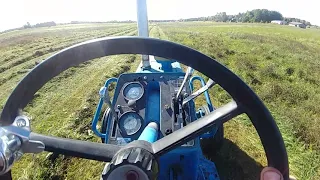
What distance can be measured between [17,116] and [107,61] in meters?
10.6

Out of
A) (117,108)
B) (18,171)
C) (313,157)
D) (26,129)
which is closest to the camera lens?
(26,129)

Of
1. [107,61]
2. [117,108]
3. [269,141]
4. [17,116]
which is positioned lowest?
[107,61]

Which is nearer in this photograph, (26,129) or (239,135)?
(26,129)

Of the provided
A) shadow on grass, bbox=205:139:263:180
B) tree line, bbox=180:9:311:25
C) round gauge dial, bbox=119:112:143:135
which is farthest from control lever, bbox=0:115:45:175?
tree line, bbox=180:9:311:25

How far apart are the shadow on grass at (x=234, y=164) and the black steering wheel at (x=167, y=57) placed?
8.45 ft

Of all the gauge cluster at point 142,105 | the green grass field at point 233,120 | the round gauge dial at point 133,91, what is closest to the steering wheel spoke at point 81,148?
the gauge cluster at point 142,105

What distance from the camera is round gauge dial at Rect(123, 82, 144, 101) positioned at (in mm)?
2635

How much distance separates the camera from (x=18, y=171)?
3734 millimetres

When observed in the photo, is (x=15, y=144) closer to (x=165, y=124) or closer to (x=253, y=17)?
(x=165, y=124)

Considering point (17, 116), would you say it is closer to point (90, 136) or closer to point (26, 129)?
point (26, 129)

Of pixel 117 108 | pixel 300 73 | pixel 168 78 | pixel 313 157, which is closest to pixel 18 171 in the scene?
pixel 117 108

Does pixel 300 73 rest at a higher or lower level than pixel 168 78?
lower

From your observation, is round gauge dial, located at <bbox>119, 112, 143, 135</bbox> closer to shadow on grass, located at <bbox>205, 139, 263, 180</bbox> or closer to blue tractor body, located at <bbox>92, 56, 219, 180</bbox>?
blue tractor body, located at <bbox>92, 56, 219, 180</bbox>

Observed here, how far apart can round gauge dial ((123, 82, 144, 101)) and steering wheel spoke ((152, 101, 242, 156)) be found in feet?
4.94
